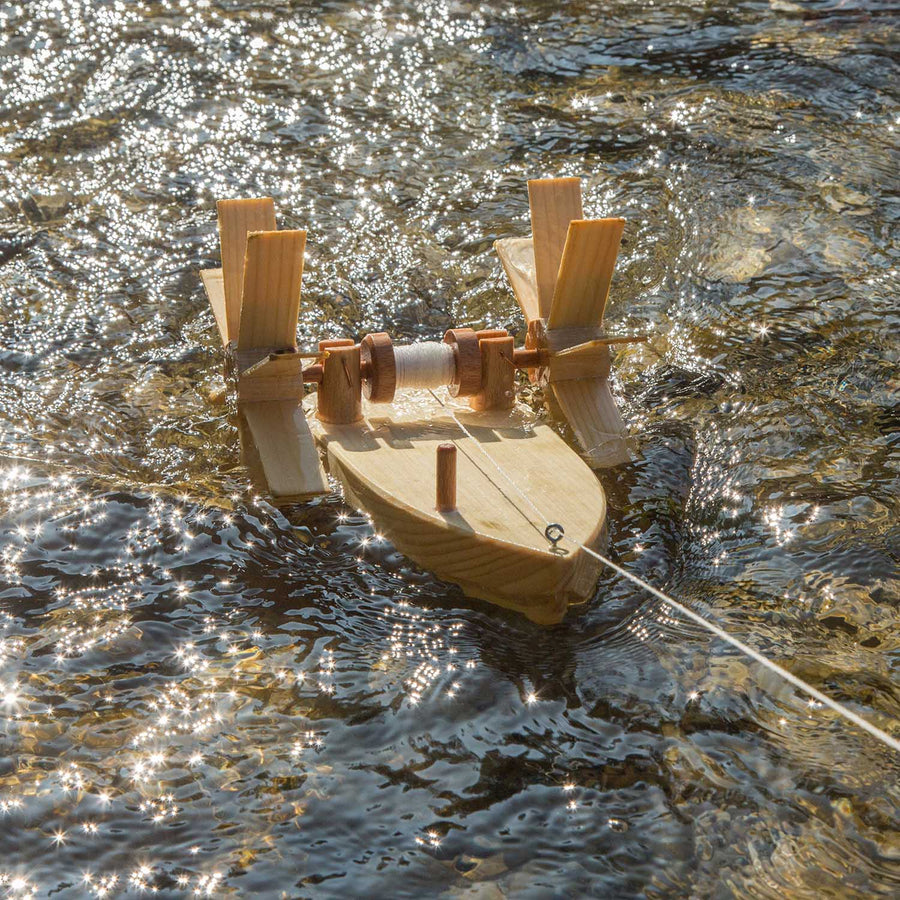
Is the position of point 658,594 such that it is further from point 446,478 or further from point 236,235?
point 236,235

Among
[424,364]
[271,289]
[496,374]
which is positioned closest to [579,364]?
[496,374]

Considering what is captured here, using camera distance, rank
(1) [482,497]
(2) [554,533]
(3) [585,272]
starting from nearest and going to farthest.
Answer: (2) [554,533] → (1) [482,497] → (3) [585,272]

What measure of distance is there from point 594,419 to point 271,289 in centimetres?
131

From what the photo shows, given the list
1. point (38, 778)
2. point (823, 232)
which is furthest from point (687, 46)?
point (38, 778)

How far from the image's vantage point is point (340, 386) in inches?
162

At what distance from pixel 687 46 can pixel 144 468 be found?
5.84 m

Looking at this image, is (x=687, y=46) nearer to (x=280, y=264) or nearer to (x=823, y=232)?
(x=823, y=232)

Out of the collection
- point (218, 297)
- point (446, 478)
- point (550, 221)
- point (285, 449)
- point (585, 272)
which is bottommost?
point (285, 449)

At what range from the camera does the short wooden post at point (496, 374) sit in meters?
4.20

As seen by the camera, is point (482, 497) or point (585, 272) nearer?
point (482, 497)

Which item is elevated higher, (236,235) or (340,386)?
(236,235)

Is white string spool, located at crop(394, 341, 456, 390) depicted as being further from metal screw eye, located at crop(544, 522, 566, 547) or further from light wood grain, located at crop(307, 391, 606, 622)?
metal screw eye, located at crop(544, 522, 566, 547)

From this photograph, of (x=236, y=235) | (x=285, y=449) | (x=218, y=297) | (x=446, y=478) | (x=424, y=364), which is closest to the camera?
(x=446, y=478)

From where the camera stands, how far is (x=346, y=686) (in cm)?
328
